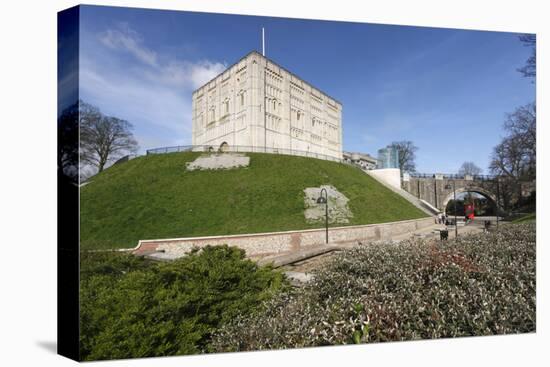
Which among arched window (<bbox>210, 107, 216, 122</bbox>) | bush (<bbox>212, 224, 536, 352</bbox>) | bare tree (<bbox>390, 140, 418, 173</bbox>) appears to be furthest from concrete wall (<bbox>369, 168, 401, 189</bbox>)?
bush (<bbox>212, 224, 536, 352</bbox>)

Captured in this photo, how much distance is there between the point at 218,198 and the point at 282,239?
4.76 meters

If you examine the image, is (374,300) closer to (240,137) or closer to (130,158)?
(130,158)

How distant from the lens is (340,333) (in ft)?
23.0

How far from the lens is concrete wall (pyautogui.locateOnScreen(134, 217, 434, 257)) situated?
11055 millimetres

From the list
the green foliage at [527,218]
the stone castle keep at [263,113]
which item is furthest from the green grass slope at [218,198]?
the green foliage at [527,218]

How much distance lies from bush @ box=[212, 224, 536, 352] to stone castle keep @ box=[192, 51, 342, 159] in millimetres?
11754

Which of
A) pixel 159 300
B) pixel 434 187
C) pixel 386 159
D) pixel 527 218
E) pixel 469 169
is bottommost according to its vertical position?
A: pixel 159 300

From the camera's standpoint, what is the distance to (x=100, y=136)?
7.89 m

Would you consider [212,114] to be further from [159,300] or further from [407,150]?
[159,300]

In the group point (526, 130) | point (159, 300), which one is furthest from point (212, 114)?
point (159, 300)

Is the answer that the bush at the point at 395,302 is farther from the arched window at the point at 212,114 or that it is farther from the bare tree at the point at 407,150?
the arched window at the point at 212,114

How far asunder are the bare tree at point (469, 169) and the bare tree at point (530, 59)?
288 cm

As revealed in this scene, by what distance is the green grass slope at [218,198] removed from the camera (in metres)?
13.2

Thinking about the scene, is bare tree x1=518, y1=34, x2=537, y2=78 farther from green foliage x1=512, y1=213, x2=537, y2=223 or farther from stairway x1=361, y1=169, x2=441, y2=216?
stairway x1=361, y1=169, x2=441, y2=216
